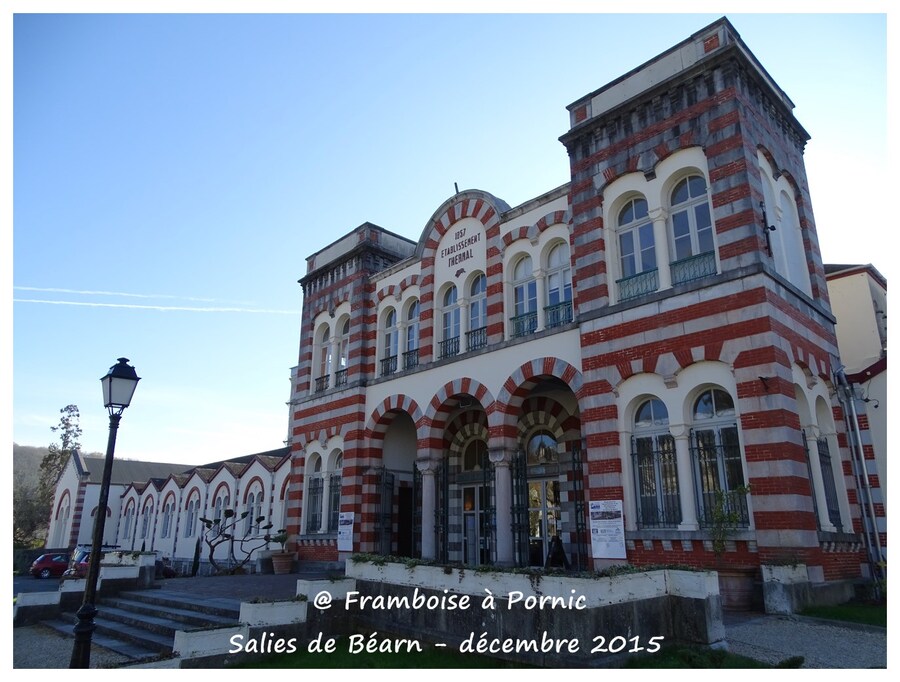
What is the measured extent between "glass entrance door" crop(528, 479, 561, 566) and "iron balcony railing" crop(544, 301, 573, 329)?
4.42 meters

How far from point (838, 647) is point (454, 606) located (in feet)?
16.8

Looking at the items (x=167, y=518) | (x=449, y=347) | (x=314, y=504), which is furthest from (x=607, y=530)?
(x=167, y=518)

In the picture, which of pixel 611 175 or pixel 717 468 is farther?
pixel 611 175

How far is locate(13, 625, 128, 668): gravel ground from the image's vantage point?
10219mm

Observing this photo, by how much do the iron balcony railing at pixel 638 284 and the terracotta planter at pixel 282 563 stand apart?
47.3 ft

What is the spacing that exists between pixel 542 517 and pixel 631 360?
5858 millimetres

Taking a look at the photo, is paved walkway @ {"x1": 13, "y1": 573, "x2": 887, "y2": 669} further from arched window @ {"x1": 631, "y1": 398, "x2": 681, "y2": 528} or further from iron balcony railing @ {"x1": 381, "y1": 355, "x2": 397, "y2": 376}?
iron balcony railing @ {"x1": 381, "y1": 355, "x2": 397, "y2": 376}

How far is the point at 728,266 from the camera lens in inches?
502

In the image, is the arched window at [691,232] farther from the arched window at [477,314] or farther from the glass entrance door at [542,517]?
the glass entrance door at [542,517]

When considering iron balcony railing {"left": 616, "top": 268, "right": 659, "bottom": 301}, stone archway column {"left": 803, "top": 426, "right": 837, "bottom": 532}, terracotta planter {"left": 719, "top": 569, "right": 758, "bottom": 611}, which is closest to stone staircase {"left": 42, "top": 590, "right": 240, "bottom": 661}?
terracotta planter {"left": 719, "top": 569, "right": 758, "bottom": 611}

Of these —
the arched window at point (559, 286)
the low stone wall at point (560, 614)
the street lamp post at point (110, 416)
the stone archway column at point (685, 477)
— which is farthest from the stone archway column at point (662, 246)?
the street lamp post at point (110, 416)

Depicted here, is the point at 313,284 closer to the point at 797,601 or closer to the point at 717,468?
the point at 717,468

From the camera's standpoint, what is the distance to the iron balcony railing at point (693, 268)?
1324 centimetres
